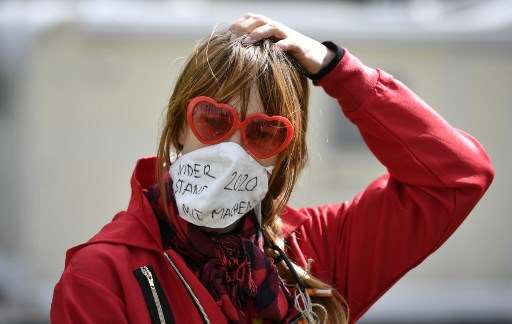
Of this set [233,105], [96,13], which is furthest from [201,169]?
[96,13]

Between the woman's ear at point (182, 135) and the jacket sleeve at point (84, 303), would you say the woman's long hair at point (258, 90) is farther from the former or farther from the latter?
the jacket sleeve at point (84, 303)

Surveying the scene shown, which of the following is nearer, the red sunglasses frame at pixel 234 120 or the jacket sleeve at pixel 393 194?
the red sunglasses frame at pixel 234 120

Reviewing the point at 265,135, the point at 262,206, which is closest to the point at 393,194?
the point at 262,206

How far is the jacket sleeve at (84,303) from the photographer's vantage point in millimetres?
2090

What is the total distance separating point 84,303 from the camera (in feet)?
6.89

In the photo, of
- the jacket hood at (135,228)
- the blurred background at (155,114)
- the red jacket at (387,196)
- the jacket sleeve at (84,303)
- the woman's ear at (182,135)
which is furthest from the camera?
the blurred background at (155,114)

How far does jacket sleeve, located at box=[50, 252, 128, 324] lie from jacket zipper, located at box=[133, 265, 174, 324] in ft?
0.22

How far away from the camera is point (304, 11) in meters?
9.70

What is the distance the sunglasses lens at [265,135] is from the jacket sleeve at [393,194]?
248 millimetres

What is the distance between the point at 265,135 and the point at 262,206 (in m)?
0.29

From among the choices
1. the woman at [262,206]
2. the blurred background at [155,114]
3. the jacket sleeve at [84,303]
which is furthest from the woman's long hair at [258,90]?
the blurred background at [155,114]

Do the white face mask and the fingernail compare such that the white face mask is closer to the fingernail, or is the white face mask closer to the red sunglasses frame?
the red sunglasses frame

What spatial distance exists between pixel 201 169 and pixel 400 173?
57cm

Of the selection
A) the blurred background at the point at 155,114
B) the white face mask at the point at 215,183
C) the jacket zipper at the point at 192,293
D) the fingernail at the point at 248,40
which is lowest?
the blurred background at the point at 155,114
